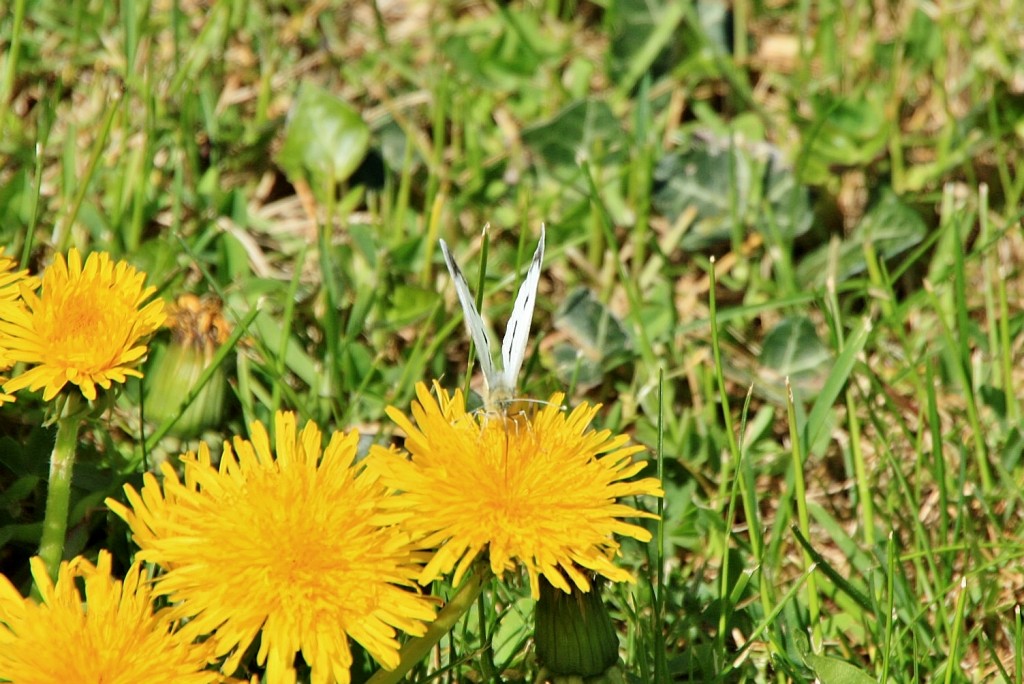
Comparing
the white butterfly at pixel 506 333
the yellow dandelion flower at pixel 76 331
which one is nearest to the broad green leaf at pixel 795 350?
the white butterfly at pixel 506 333

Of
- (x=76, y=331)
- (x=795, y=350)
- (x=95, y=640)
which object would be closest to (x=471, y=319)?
(x=76, y=331)

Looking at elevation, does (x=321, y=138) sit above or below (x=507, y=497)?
above

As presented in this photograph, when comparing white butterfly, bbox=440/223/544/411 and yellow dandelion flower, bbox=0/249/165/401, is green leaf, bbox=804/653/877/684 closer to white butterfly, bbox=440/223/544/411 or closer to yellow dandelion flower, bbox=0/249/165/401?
white butterfly, bbox=440/223/544/411

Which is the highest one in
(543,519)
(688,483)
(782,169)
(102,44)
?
(102,44)

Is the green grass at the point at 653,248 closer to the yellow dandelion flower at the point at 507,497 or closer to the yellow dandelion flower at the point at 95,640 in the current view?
the yellow dandelion flower at the point at 507,497

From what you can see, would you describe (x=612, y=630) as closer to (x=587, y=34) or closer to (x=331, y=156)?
(x=331, y=156)

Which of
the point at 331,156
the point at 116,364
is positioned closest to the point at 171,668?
the point at 116,364

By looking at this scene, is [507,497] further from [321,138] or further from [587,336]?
[321,138]


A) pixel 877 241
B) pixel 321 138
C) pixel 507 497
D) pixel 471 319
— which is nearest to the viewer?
pixel 507 497
